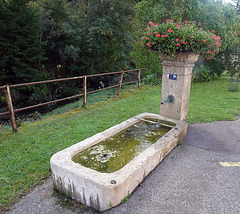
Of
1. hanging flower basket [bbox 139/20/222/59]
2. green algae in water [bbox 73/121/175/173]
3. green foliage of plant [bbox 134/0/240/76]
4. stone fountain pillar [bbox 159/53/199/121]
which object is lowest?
green algae in water [bbox 73/121/175/173]

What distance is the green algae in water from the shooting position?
8.70 feet

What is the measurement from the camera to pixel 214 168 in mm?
3084

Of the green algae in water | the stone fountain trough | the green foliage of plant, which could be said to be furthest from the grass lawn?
the green foliage of plant

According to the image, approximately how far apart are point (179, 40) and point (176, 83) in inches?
35.2

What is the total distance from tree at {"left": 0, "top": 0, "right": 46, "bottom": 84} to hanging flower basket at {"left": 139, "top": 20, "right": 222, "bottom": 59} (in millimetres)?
8028

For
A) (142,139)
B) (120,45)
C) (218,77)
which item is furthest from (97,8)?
(142,139)

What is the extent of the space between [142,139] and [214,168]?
3.87 feet

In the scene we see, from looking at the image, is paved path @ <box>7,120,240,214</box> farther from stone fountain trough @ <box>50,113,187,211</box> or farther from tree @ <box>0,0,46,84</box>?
tree @ <box>0,0,46,84</box>

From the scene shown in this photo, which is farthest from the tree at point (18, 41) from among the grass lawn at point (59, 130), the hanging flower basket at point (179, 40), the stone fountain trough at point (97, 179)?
the stone fountain trough at point (97, 179)

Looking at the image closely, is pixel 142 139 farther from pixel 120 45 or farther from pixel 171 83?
pixel 120 45

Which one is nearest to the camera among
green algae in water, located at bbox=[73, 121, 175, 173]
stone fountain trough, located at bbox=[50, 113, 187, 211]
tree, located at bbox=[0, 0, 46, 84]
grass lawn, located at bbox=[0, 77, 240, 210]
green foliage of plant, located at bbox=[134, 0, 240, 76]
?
stone fountain trough, located at bbox=[50, 113, 187, 211]

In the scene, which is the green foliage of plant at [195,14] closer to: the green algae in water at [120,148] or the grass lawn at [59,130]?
the grass lawn at [59,130]

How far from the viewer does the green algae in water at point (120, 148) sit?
265cm

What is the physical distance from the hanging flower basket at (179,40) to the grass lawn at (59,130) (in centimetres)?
196
